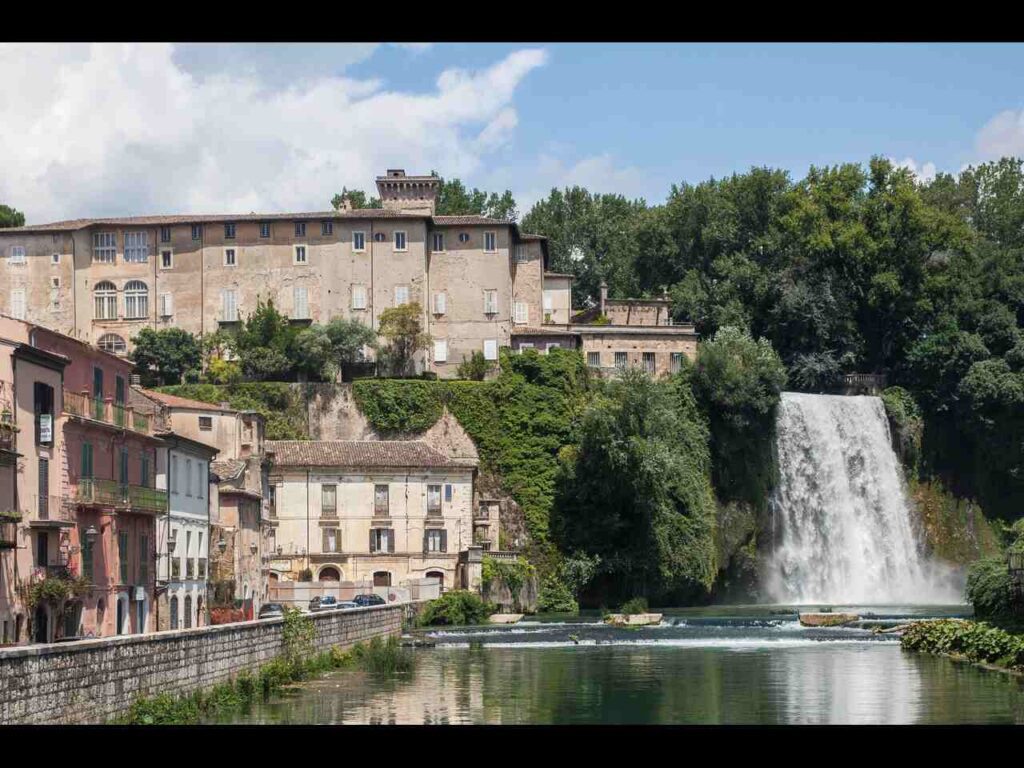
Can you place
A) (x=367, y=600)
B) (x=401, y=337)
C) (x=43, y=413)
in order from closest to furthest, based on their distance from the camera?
(x=43, y=413) < (x=367, y=600) < (x=401, y=337)

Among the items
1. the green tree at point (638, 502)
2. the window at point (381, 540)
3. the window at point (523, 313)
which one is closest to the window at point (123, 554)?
the window at point (381, 540)

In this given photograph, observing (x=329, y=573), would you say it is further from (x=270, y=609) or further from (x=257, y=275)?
(x=257, y=275)

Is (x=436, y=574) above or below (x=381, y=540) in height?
below

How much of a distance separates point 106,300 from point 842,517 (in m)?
36.4

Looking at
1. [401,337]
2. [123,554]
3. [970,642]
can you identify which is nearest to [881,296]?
[401,337]

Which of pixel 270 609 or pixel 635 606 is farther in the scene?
pixel 635 606

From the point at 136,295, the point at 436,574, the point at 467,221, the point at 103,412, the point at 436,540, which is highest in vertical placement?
the point at 467,221

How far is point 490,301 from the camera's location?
80000 mm

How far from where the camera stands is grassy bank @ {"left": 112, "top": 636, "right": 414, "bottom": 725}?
22359 mm

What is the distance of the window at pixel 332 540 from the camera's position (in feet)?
217

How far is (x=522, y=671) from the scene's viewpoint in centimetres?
3678

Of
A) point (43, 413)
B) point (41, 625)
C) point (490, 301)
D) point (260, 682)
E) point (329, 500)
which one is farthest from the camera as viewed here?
point (490, 301)

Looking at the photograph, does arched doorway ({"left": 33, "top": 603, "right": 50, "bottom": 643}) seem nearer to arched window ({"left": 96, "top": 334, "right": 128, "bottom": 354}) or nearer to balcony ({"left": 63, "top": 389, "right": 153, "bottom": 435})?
balcony ({"left": 63, "top": 389, "right": 153, "bottom": 435})

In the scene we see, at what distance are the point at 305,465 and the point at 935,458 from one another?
33.0m
